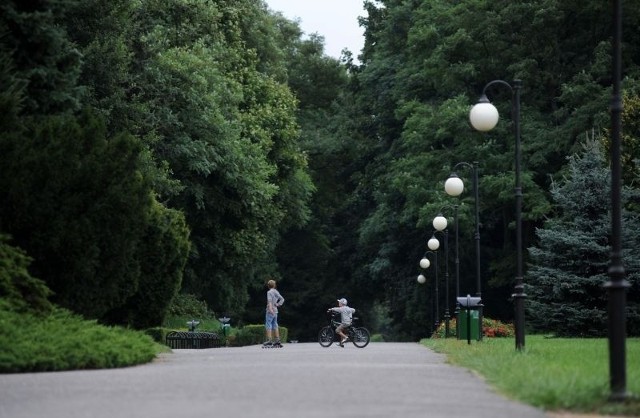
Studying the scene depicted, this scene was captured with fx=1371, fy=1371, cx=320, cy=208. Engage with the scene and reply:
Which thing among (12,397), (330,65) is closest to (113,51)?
(12,397)

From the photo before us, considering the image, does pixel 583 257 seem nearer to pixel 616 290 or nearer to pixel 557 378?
pixel 557 378

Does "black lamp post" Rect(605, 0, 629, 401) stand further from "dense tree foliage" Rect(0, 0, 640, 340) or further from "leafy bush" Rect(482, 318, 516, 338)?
"leafy bush" Rect(482, 318, 516, 338)

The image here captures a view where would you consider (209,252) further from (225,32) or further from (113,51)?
(113,51)

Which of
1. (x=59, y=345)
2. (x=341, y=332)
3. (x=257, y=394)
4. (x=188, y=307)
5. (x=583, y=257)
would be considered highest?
(x=583, y=257)

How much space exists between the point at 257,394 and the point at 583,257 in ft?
93.2

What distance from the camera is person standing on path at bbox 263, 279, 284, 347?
3803cm

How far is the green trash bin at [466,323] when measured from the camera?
120 feet

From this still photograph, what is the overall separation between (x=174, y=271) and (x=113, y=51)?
8.65 meters

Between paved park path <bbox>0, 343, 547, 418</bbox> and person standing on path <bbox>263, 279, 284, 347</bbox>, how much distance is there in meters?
17.4

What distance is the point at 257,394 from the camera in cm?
1442

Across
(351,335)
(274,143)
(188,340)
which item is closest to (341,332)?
(351,335)

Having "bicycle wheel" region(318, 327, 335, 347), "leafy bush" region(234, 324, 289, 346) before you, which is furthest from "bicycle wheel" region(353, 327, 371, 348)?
"leafy bush" region(234, 324, 289, 346)

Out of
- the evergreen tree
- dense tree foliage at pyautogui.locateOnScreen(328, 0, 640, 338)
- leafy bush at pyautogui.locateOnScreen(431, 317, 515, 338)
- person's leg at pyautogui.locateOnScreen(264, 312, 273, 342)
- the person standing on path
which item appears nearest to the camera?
the person standing on path

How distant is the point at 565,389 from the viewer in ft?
45.4
